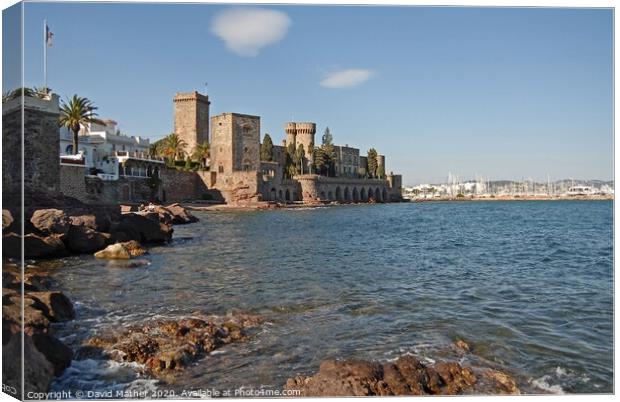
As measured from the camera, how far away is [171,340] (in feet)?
19.6

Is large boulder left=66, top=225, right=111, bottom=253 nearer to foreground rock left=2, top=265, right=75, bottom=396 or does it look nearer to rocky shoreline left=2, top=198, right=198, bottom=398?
rocky shoreline left=2, top=198, right=198, bottom=398

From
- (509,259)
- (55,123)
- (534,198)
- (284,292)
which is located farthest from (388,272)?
(534,198)

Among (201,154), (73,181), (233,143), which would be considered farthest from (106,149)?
(73,181)

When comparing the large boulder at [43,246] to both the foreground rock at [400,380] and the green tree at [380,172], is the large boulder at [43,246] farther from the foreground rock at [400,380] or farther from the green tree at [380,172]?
the green tree at [380,172]

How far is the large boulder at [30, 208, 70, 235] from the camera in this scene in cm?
1220

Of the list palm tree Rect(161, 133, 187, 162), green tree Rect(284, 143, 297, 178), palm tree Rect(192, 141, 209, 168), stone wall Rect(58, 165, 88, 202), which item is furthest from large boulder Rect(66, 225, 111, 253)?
green tree Rect(284, 143, 297, 178)

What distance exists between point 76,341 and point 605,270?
472 inches

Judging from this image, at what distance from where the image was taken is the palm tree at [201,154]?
52.8 metres

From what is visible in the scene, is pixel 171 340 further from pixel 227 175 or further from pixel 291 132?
pixel 291 132

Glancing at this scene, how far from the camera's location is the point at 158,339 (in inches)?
236

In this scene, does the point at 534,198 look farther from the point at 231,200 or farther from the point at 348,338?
the point at 348,338

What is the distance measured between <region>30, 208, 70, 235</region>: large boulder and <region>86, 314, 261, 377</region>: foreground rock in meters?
6.87

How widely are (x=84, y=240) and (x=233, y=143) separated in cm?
3761

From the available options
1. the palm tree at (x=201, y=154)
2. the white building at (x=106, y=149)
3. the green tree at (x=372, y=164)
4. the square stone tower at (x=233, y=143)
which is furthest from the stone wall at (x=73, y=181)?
the green tree at (x=372, y=164)
